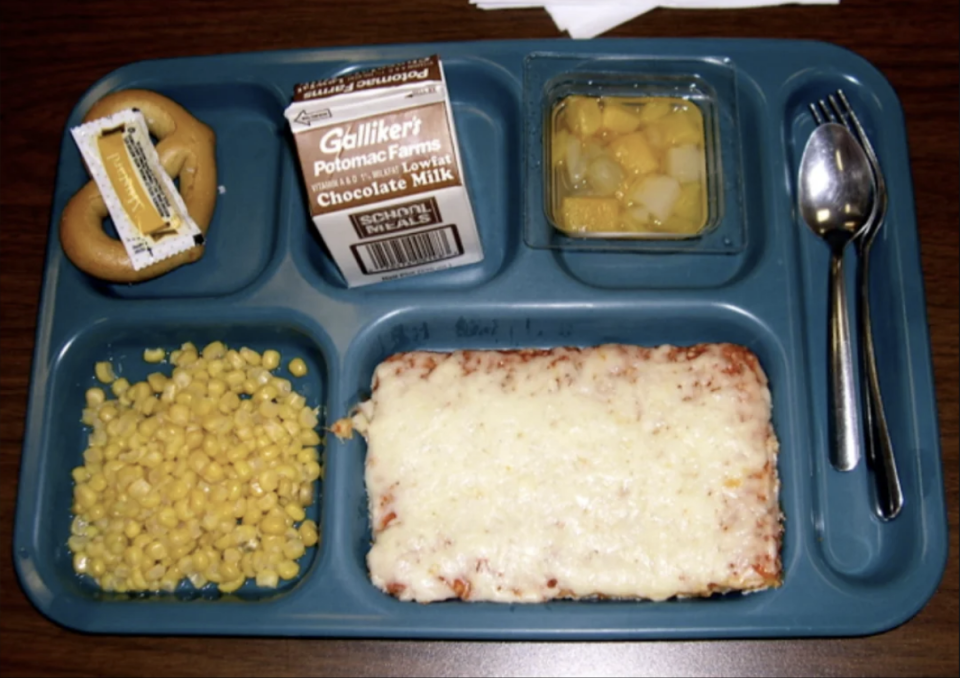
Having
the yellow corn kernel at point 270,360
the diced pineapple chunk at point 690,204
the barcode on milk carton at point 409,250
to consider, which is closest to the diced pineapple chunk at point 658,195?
the diced pineapple chunk at point 690,204

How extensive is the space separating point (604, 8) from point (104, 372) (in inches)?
62.2

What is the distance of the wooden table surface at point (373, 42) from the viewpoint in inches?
75.6

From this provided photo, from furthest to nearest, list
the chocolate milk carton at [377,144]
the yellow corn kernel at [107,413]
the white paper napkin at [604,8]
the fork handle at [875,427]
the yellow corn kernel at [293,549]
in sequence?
1. the white paper napkin at [604,8]
2. the yellow corn kernel at [107,413]
3. the yellow corn kernel at [293,549]
4. the fork handle at [875,427]
5. the chocolate milk carton at [377,144]

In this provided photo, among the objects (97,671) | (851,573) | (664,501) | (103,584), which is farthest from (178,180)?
(851,573)

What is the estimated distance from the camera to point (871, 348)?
1.92 m

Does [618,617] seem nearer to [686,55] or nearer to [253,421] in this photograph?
[253,421]

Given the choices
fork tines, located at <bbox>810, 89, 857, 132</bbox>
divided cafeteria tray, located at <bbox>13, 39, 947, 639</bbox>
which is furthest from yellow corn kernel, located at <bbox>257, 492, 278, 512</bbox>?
fork tines, located at <bbox>810, 89, 857, 132</bbox>

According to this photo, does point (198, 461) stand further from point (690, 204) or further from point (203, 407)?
point (690, 204)

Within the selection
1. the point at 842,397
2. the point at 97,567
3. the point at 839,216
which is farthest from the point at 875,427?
the point at 97,567

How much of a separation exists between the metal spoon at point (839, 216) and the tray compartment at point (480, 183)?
72 cm

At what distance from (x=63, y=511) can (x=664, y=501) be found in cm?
140

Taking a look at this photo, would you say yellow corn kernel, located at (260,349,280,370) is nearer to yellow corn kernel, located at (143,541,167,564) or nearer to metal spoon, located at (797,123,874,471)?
yellow corn kernel, located at (143,541,167,564)

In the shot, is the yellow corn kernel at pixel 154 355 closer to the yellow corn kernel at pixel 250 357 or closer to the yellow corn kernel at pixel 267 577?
the yellow corn kernel at pixel 250 357

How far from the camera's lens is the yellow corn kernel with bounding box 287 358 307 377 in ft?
6.93
